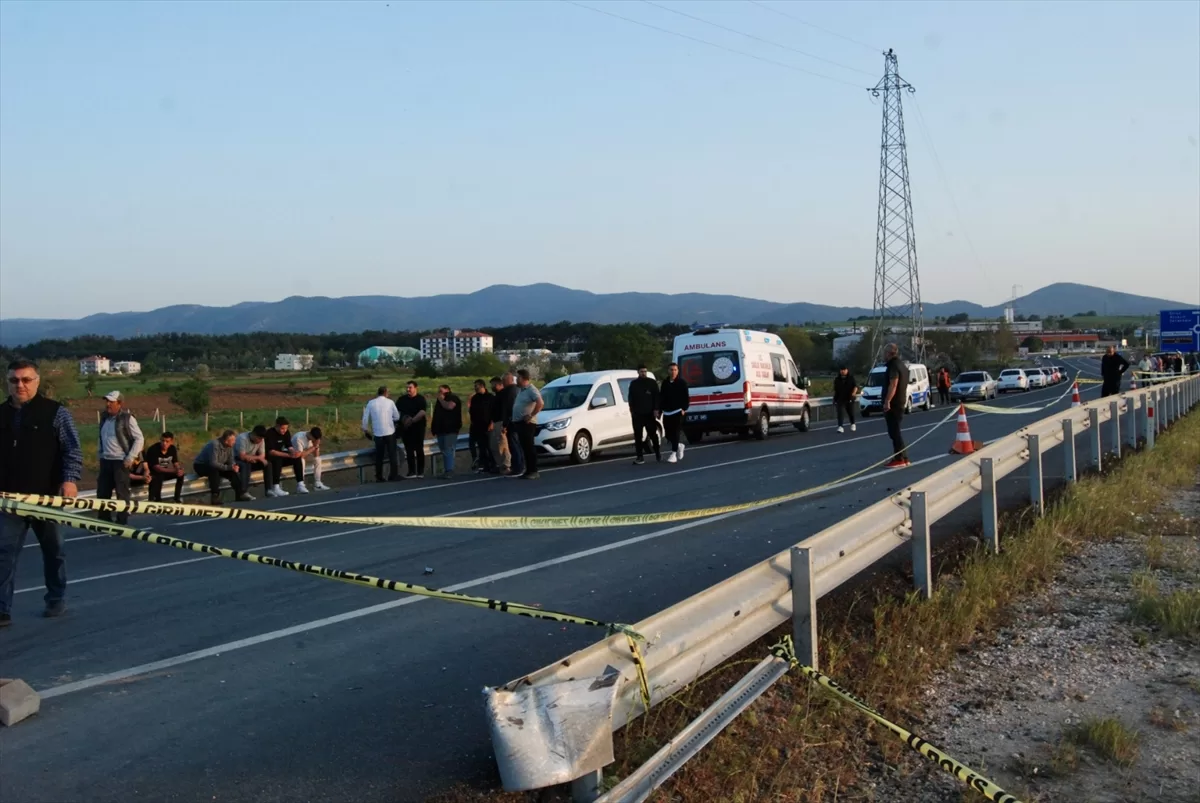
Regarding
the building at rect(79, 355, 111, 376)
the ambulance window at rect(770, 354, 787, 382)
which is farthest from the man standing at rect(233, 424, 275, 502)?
the building at rect(79, 355, 111, 376)

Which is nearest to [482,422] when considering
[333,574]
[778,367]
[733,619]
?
[778,367]

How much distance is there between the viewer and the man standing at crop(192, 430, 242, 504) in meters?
15.8

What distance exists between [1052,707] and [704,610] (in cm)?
215

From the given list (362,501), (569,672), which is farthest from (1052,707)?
(362,501)

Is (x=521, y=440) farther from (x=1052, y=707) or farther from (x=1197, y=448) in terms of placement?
(x=1052, y=707)

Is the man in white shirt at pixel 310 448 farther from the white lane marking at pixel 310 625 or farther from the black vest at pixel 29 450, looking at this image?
the black vest at pixel 29 450

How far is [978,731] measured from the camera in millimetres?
5086

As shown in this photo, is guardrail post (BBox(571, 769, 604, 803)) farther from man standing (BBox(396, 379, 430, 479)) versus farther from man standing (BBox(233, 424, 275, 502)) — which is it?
man standing (BBox(396, 379, 430, 479))

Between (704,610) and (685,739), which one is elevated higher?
(704,610)

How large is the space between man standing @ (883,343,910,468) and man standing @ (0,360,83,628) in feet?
36.5

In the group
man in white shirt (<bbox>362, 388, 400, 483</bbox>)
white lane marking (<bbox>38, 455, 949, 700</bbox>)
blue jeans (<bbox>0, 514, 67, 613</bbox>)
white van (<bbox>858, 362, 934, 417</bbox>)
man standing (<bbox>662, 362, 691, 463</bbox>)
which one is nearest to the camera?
white lane marking (<bbox>38, 455, 949, 700</bbox>)

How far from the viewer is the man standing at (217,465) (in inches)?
620

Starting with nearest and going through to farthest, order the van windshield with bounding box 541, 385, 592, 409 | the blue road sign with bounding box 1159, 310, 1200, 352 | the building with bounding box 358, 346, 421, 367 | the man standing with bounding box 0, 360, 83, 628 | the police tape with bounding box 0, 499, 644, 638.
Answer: the police tape with bounding box 0, 499, 644, 638
the man standing with bounding box 0, 360, 83, 628
the van windshield with bounding box 541, 385, 592, 409
the blue road sign with bounding box 1159, 310, 1200, 352
the building with bounding box 358, 346, 421, 367

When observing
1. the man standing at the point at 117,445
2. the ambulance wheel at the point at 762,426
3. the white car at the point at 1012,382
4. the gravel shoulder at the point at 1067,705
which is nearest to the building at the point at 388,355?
the white car at the point at 1012,382
